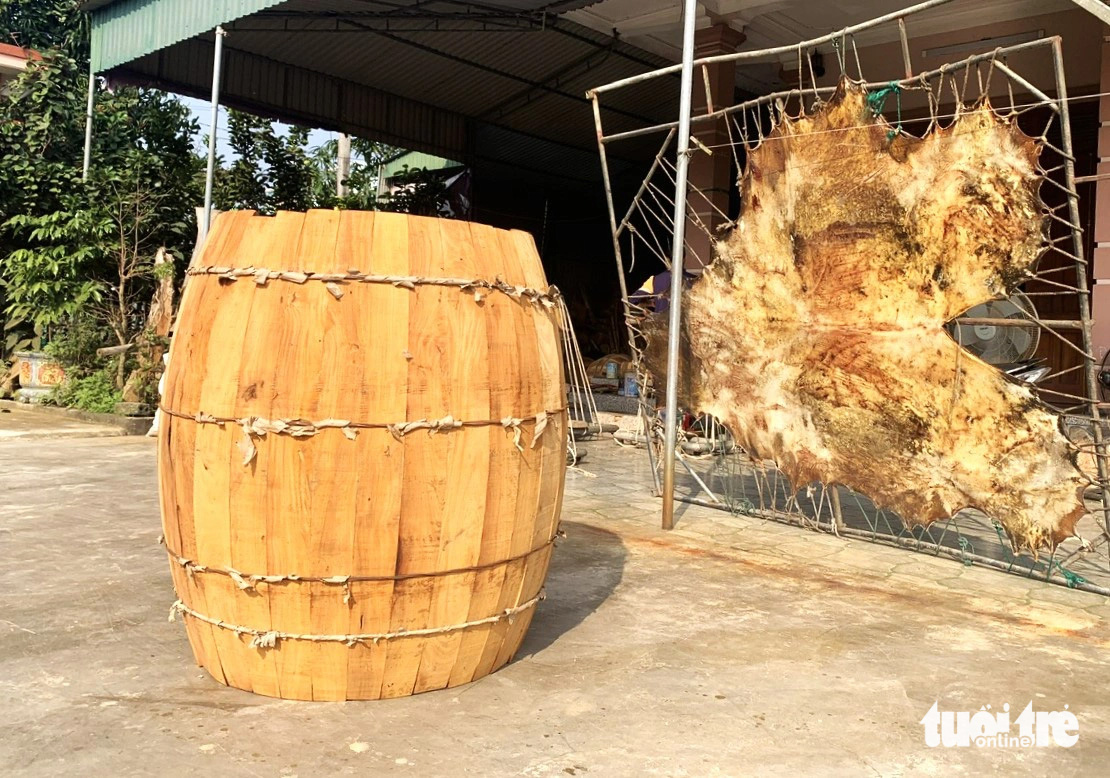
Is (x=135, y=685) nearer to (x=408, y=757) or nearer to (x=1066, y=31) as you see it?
(x=408, y=757)

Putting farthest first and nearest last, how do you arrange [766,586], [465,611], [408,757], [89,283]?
[89,283], [766,586], [465,611], [408,757]

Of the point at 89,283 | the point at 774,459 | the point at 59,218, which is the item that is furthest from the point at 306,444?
the point at 59,218

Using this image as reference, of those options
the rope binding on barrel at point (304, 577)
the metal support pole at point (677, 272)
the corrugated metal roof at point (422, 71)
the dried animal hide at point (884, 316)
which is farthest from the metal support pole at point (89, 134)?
the rope binding on barrel at point (304, 577)

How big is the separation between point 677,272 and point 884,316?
130cm

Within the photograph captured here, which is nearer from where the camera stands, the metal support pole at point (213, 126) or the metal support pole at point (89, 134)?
the metal support pole at point (213, 126)

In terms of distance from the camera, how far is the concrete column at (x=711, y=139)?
1052 cm

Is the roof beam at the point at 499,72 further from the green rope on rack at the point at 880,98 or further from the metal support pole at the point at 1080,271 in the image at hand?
the metal support pole at the point at 1080,271

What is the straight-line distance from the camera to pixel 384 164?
2033 cm

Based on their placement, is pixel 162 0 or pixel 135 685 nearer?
pixel 135 685

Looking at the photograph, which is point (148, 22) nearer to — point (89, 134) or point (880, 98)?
point (89, 134)

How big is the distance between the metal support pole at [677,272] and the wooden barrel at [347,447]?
2742mm

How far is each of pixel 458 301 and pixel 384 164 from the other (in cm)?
1826

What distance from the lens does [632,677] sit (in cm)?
331

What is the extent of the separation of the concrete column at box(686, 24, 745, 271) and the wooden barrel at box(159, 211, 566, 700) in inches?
310
